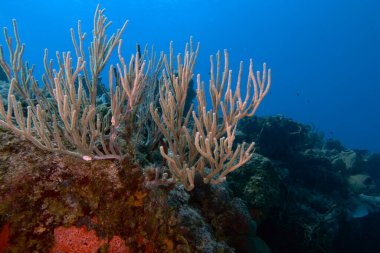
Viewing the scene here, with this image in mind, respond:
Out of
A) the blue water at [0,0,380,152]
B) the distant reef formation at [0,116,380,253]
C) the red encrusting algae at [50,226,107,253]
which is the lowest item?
the red encrusting algae at [50,226,107,253]

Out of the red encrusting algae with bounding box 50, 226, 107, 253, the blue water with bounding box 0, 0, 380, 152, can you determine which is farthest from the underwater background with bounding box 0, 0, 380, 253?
the blue water with bounding box 0, 0, 380, 152

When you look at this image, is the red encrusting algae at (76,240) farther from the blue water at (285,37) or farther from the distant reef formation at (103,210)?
the blue water at (285,37)

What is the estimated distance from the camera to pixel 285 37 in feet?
367

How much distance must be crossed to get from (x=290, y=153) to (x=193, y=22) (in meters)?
111

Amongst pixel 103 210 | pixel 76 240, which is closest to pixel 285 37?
pixel 103 210

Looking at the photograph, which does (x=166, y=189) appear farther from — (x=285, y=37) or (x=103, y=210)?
(x=285, y=37)

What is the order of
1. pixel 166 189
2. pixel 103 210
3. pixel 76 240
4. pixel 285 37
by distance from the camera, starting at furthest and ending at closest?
pixel 285 37 < pixel 166 189 < pixel 103 210 < pixel 76 240

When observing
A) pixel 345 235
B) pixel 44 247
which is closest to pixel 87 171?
pixel 44 247

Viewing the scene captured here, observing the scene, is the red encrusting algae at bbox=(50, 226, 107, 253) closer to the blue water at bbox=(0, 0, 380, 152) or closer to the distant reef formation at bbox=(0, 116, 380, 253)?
the distant reef formation at bbox=(0, 116, 380, 253)

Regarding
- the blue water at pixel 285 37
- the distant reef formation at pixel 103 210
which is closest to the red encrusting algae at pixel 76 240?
the distant reef formation at pixel 103 210

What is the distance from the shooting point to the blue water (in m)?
89.6

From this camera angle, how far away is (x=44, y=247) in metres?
2.00

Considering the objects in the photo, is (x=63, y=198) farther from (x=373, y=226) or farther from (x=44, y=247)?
(x=373, y=226)

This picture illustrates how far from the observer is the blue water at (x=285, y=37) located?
89562 millimetres
